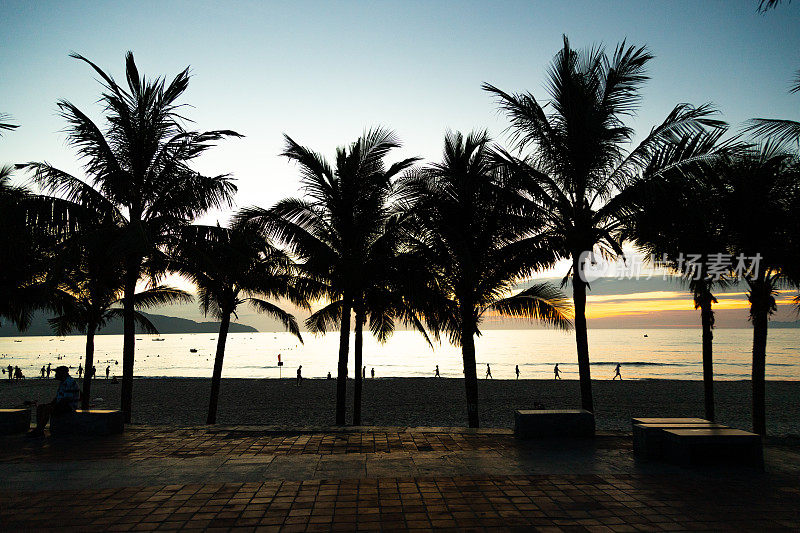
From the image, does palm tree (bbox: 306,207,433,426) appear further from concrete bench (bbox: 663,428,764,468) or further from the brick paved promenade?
concrete bench (bbox: 663,428,764,468)

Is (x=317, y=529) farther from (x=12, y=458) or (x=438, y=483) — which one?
(x=12, y=458)

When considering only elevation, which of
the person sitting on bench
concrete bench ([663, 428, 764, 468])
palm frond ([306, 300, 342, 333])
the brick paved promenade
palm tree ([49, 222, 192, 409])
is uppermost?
palm tree ([49, 222, 192, 409])

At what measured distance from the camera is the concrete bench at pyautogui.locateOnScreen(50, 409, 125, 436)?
9453 mm

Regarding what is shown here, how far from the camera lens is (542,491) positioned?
6.16m

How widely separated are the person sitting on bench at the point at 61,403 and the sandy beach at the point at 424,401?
1289 centimetres

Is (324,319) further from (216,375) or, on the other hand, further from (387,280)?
(216,375)

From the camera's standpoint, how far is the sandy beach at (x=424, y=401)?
23953 mm

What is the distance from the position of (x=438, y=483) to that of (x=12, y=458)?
→ 22.1 feet

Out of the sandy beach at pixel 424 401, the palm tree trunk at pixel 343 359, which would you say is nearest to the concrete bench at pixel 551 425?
the palm tree trunk at pixel 343 359

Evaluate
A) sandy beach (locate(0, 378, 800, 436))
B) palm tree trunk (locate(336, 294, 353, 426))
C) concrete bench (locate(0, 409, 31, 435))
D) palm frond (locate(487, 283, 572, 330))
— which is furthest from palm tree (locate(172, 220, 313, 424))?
palm frond (locate(487, 283, 572, 330))

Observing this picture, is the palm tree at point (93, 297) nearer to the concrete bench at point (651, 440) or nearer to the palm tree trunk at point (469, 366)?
the palm tree trunk at point (469, 366)

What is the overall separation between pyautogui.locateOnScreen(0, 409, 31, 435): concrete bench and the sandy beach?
503 inches

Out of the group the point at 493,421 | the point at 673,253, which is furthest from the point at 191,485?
the point at 493,421

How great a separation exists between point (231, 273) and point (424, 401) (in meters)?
20.1
